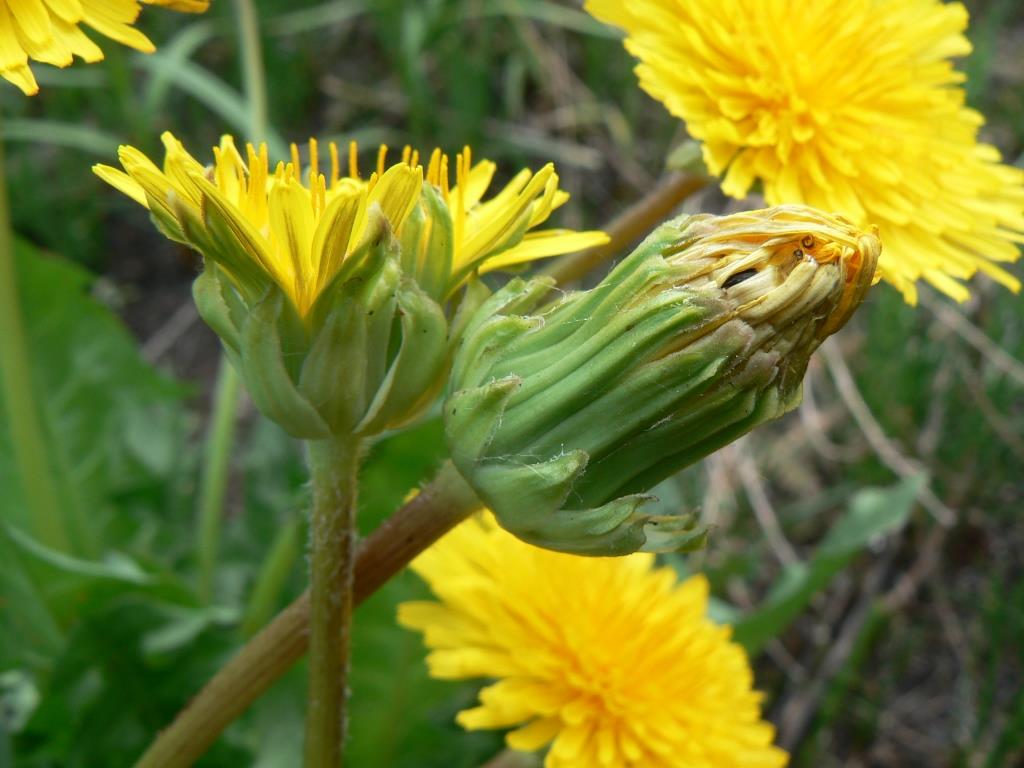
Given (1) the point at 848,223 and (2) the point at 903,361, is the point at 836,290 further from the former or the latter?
(2) the point at 903,361

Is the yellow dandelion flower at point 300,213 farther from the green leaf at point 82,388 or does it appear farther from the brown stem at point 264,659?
the green leaf at point 82,388

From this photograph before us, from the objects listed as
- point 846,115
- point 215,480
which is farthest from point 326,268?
point 215,480

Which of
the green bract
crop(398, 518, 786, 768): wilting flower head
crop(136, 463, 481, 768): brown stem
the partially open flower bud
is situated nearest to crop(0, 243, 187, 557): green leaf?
crop(398, 518, 786, 768): wilting flower head

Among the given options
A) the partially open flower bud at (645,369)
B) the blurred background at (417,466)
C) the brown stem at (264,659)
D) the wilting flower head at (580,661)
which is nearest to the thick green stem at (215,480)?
the blurred background at (417,466)

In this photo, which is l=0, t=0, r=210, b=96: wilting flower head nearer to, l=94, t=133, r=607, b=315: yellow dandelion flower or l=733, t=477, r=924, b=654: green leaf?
l=94, t=133, r=607, b=315: yellow dandelion flower

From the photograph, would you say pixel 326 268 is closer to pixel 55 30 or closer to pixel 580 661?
pixel 55 30

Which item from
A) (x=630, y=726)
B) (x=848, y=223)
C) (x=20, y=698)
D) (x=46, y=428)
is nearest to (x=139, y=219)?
(x=46, y=428)
